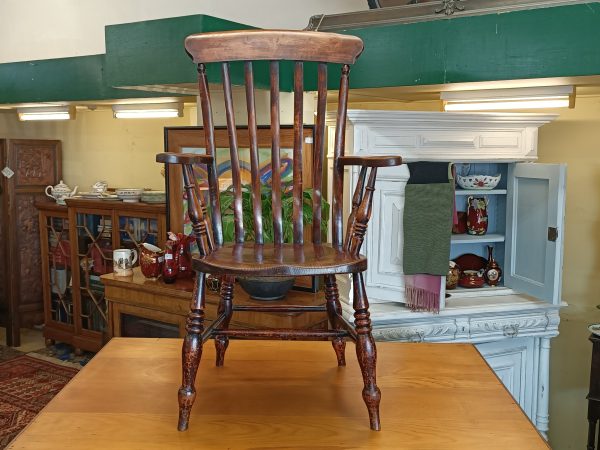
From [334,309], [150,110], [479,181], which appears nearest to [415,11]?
[479,181]

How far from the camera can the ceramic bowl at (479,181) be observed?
309cm

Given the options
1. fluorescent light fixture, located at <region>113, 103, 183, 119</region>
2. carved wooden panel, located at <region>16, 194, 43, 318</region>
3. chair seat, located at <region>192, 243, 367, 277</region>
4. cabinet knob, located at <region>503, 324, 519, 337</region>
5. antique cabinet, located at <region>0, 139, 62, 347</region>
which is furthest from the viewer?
carved wooden panel, located at <region>16, 194, 43, 318</region>

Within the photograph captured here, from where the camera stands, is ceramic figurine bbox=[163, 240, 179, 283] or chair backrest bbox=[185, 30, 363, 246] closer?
chair backrest bbox=[185, 30, 363, 246]

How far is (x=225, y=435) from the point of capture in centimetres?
167

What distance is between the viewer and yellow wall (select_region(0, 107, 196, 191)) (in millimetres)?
5305

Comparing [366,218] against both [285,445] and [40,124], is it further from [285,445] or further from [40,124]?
[40,124]

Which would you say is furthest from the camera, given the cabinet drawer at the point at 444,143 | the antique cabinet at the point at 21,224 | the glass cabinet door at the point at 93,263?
the antique cabinet at the point at 21,224

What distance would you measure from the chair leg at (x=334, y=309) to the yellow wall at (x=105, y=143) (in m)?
3.17

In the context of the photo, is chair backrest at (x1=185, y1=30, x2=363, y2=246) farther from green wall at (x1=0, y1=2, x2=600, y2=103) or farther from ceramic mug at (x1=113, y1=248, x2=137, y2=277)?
ceramic mug at (x1=113, y1=248, x2=137, y2=277)

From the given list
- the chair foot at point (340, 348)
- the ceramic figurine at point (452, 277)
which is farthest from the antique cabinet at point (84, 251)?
the chair foot at point (340, 348)

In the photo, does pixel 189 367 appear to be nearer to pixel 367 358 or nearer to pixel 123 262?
pixel 367 358

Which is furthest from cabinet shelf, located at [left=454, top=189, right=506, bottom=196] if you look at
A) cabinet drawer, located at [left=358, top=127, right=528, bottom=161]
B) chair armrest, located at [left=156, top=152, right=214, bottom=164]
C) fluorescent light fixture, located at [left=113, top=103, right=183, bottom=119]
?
fluorescent light fixture, located at [left=113, top=103, right=183, bottom=119]

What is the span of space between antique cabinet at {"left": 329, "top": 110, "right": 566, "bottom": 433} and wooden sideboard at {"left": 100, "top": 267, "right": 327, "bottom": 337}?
237mm

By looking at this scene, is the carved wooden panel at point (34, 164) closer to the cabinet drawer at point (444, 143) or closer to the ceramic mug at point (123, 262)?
the ceramic mug at point (123, 262)
